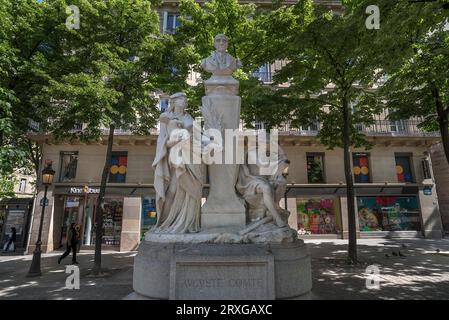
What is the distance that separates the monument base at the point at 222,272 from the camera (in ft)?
14.3

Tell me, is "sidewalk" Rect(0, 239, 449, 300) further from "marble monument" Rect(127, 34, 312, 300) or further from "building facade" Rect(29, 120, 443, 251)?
"building facade" Rect(29, 120, 443, 251)

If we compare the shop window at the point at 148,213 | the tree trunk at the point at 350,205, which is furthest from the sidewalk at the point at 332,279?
the shop window at the point at 148,213

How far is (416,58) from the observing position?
10.2 metres

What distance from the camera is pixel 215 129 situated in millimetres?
5680

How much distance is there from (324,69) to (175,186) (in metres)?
9.01

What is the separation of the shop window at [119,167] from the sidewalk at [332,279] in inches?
280

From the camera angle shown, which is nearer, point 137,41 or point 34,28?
point 34,28

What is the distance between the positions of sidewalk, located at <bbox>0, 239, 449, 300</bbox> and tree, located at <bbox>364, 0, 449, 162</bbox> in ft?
14.1

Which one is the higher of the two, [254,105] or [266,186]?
[254,105]

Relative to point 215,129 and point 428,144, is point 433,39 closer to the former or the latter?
point 215,129

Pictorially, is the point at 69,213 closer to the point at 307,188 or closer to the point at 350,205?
the point at 307,188

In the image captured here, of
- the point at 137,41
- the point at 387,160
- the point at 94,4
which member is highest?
the point at 94,4
